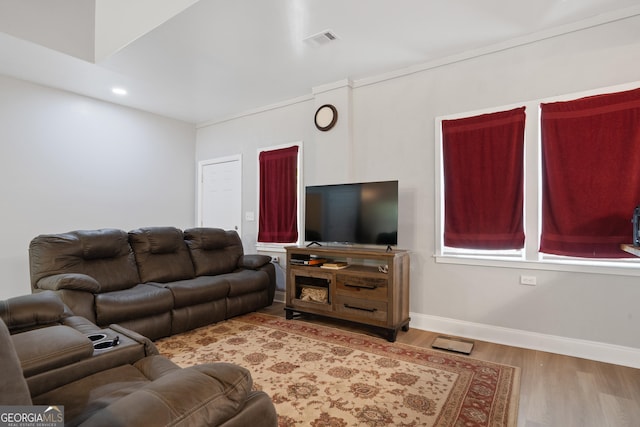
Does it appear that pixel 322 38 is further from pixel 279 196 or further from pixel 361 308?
pixel 361 308

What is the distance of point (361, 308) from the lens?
3260 millimetres

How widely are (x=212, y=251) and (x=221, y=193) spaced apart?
153 cm

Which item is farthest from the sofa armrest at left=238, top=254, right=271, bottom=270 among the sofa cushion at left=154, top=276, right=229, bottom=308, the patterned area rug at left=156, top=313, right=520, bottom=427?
the patterned area rug at left=156, top=313, right=520, bottom=427

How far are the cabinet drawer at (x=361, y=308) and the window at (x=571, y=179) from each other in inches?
37.2

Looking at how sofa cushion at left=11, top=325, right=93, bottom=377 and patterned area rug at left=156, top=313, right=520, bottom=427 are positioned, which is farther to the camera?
patterned area rug at left=156, top=313, right=520, bottom=427

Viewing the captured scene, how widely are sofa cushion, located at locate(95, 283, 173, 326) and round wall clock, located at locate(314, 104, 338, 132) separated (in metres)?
2.50

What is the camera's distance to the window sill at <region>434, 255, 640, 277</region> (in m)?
2.57

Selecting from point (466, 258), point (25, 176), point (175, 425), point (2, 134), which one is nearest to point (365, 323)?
point (466, 258)

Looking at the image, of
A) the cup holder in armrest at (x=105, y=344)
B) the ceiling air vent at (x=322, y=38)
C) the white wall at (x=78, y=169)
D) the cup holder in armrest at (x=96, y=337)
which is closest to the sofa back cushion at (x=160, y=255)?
the white wall at (x=78, y=169)

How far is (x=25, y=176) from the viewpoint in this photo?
12.8 ft

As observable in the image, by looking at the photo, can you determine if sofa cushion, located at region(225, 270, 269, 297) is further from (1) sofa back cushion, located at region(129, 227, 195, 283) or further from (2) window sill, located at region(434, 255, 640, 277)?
(2) window sill, located at region(434, 255, 640, 277)

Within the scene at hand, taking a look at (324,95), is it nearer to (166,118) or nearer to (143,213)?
(166,118)

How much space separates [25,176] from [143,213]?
4.78 feet

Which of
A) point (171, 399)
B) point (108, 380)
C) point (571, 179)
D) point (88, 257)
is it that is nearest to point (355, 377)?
point (108, 380)
